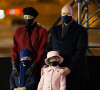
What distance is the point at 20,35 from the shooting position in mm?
5309

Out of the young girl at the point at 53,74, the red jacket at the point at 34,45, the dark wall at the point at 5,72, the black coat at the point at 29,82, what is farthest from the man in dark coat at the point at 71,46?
the dark wall at the point at 5,72

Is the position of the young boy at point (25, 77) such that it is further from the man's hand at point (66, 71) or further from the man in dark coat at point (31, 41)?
the man's hand at point (66, 71)

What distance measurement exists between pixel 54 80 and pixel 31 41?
851mm

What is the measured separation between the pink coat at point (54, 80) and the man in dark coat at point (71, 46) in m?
0.10

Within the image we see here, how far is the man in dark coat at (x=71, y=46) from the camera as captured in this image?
4.68 meters

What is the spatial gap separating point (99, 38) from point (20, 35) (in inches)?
108

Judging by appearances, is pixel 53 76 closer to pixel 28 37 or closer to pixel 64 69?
pixel 64 69

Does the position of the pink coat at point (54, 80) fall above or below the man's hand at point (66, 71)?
below

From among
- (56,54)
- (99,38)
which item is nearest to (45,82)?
(56,54)

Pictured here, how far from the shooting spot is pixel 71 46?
4.77 meters

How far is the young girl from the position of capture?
468cm

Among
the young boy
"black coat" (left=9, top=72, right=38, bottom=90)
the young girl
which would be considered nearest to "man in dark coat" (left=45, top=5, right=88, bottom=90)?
the young girl

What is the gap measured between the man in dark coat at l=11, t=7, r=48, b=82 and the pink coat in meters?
0.33

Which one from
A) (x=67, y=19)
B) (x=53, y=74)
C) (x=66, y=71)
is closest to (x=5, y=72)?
(x=53, y=74)
